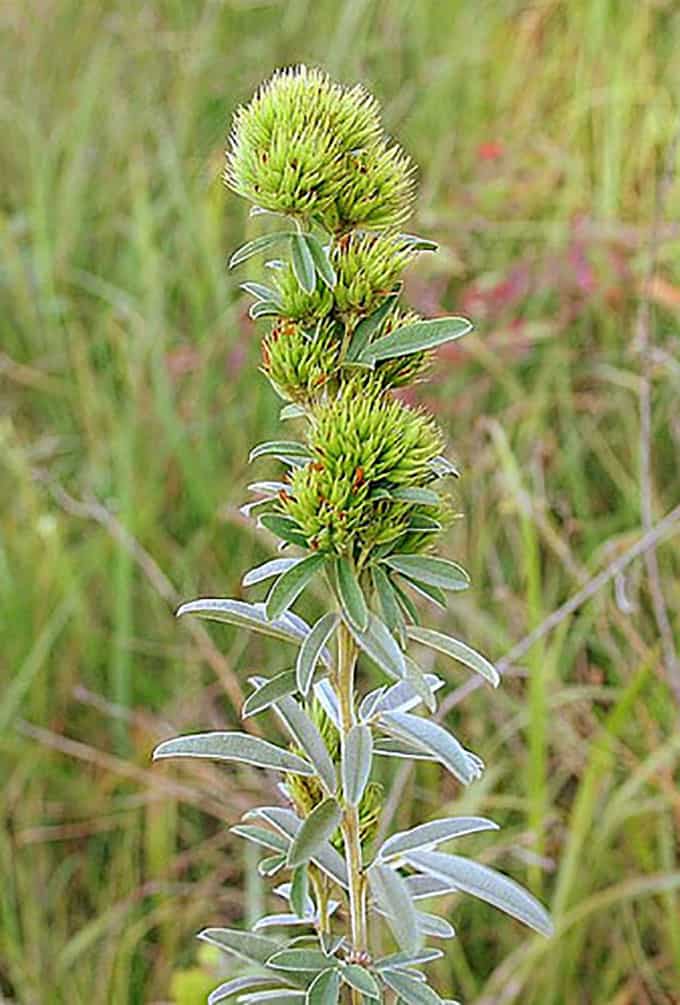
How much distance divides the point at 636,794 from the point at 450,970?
303mm

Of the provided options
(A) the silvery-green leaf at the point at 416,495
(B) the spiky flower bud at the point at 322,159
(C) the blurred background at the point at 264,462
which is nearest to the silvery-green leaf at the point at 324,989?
(A) the silvery-green leaf at the point at 416,495

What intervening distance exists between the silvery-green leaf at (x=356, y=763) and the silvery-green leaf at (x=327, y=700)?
0.06m

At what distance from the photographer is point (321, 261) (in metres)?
0.59

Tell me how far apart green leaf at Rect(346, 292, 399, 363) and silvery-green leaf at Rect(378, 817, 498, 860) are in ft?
0.82

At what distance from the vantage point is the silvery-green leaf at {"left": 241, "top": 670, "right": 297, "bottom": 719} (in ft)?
2.05

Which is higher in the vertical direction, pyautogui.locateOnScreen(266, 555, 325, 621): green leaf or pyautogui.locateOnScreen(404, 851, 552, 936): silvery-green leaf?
pyautogui.locateOnScreen(266, 555, 325, 621): green leaf

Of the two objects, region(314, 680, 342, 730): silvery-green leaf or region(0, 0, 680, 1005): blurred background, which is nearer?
region(314, 680, 342, 730): silvery-green leaf

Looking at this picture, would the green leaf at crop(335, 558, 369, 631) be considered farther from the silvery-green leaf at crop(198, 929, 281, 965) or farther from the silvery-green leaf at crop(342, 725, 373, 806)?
the silvery-green leaf at crop(198, 929, 281, 965)

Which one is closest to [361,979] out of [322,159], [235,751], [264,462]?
[235,751]

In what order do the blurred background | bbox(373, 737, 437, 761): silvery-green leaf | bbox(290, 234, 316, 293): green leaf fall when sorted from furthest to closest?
1. the blurred background
2. bbox(373, 737, 437, 761): silvery-green leaf
3. bbox(290, 234, 316, 293): green leaf

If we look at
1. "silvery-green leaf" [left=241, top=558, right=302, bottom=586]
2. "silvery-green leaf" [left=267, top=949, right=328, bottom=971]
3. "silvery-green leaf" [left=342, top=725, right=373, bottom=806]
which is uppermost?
"silvery-green leaf" [left=241, top=558, right=302, bottom=586]

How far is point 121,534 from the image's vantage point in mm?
1723

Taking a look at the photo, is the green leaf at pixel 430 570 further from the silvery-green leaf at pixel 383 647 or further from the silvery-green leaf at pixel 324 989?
the silvery-green leaf at pixel 324 989

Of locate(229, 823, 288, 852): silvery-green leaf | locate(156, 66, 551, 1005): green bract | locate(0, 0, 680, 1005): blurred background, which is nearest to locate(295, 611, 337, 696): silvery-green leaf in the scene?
locate(156, 66, 551, 1005): green bract
